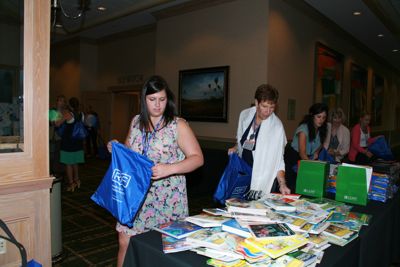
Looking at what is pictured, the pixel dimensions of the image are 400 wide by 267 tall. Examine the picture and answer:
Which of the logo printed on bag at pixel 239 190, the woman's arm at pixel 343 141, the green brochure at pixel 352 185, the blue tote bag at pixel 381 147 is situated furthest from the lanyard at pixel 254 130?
the woman's arm at pixel 343 141

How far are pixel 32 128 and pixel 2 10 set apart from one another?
0.94 meters

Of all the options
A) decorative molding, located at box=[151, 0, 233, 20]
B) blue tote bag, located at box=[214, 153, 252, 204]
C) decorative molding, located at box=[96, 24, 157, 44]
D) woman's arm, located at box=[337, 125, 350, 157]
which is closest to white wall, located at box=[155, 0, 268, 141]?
decorative molding, located at box=[151, 0, 233, 20]

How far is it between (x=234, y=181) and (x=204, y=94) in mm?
3906

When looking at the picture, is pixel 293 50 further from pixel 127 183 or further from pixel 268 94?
pixel 127 183

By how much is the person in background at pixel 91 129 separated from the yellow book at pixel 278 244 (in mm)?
8037

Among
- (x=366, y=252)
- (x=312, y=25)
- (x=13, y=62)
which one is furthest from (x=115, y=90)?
(x=366, y=252)

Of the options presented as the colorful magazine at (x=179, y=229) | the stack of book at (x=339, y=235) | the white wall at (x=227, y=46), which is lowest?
the stack of book at (x=339, y=235)

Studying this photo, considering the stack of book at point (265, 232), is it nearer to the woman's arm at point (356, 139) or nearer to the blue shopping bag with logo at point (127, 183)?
the blue shopping bag with logo at point (127, 183)

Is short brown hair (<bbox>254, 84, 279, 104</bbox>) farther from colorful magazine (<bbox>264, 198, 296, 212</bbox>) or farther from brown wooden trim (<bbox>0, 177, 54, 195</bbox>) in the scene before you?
brown wooden trim (<bbox>0, 177, 54, 195</bbox>)

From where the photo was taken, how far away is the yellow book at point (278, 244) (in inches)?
48.9

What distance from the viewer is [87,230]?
354 cm

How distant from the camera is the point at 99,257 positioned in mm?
2881

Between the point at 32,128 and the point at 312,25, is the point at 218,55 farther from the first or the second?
the point at 32,128

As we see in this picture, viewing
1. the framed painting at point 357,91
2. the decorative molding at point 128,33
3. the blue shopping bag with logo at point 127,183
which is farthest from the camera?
the framed painting at point 357,91
